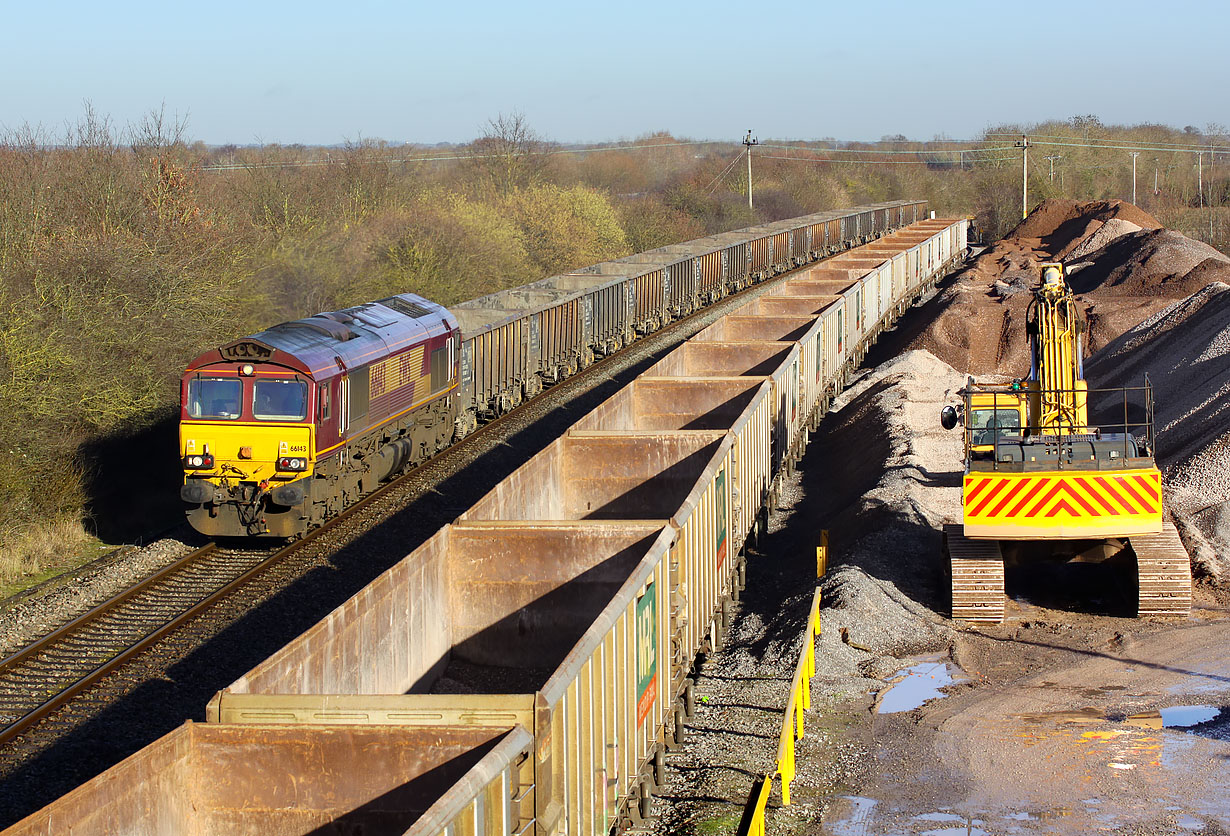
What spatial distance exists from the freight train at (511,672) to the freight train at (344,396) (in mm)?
4084

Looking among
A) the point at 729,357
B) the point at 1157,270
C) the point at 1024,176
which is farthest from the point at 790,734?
the point at 1024,176

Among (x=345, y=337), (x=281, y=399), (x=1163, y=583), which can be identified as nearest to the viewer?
(x=1163, y=583)

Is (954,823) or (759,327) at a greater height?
(759,327)

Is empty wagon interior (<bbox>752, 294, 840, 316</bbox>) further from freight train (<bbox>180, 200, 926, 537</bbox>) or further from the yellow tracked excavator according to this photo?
the yellow tracked excavator

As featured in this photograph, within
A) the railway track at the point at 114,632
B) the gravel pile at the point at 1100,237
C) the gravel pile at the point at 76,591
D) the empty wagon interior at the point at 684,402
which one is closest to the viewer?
→ the railway track at the point at 114,632

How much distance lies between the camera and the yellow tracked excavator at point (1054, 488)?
44.3 feet

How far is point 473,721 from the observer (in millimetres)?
6871

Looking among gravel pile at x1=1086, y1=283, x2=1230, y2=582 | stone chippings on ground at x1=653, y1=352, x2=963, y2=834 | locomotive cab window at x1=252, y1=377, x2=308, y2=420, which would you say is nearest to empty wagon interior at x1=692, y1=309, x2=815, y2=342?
stone chippings on ground at x1=653, y1=352, x2=963, y2=834

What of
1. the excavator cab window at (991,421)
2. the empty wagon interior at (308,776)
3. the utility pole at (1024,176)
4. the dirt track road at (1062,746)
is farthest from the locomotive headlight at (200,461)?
the utility pole at (1024,176)

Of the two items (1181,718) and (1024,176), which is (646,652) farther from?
(1024,176)

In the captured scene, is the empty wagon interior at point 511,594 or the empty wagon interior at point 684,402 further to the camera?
the empty wagon interior at point 684,402

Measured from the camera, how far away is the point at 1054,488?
1353cm

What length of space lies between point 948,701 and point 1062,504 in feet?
10.0

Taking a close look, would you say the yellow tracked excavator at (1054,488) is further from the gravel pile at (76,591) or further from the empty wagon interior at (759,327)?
the empty wagon interior at (759,327)
